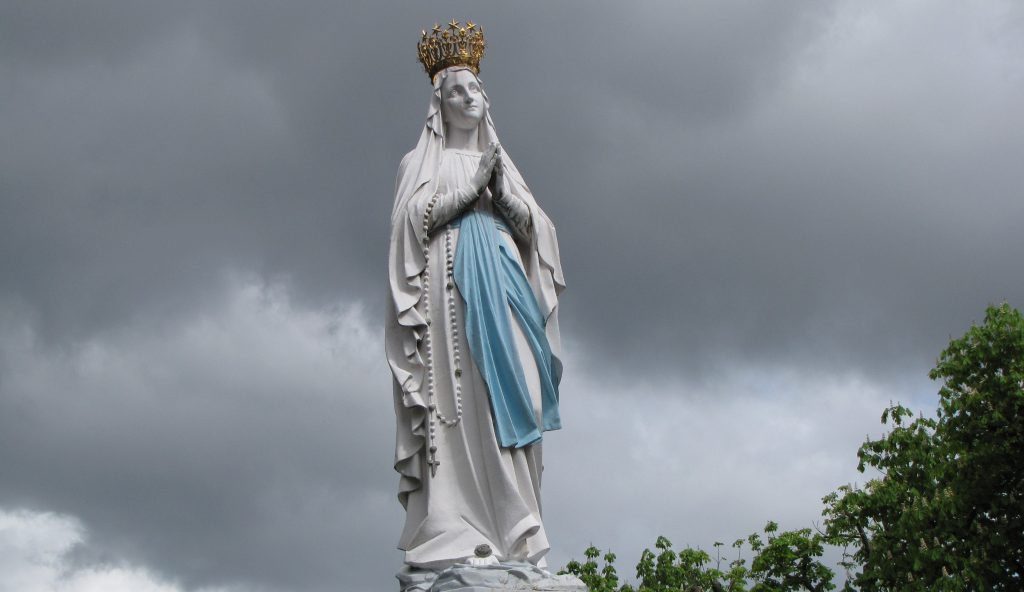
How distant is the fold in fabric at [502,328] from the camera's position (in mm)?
11680

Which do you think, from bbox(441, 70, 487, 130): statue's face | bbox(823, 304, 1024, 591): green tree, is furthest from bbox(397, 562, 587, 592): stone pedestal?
bbox(823, 304, 1024, 591): green tree

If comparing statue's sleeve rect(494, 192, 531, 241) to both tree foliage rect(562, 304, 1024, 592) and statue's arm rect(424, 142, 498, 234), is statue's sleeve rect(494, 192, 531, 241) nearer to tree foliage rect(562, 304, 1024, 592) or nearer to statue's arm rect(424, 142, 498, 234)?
statue's arm rect(424, 142, 498, 234)

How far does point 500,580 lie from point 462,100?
472 centimetres

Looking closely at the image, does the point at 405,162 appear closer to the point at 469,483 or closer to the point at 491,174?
the point at 491,174

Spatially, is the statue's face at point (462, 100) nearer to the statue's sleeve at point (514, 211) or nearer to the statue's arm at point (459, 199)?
the statue's arm at point (459, 199)

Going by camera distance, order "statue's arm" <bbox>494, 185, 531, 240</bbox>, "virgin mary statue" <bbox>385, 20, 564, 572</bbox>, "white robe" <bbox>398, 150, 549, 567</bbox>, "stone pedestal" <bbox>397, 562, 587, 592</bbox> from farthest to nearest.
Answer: "statue's arm" <bbox>494, 185, 531, 240</bbox> → "virgin mary statue" <bbox>385, 20, 564, 572</bbox> → "white robe" <bbox>398, 150, 549, 567</bbox> → "stone pedestal" <bbox>397, 562, 587, 592</bbox>

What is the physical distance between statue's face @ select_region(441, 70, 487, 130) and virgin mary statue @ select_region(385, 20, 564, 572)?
0.04ft

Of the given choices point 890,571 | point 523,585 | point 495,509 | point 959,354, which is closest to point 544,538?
point 495,509

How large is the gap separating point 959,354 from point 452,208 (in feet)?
32.4

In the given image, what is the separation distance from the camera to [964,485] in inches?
709

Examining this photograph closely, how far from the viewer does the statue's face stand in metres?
13.0

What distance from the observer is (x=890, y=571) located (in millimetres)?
18625

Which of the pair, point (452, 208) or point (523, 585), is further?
point (452, 208)

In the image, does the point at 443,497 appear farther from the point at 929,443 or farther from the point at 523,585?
the point at 929,443
